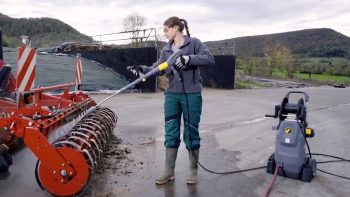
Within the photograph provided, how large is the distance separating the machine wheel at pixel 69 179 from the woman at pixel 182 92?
0.97 metres

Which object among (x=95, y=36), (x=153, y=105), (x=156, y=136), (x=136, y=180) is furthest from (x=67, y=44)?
(x=136, y=180)

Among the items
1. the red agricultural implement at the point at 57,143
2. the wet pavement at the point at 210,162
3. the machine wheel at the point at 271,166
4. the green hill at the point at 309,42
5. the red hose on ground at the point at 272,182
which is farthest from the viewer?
the green hill at the point at 309,42

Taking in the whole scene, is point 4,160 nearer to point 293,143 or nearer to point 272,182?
point 272,182

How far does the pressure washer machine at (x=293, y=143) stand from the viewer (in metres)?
4.63

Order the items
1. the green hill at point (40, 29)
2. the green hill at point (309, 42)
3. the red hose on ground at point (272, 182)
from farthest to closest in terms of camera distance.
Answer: the green hill at point (309, 42)
the green hill at point (40, 29)
the red hose on ground at point (272, 182)

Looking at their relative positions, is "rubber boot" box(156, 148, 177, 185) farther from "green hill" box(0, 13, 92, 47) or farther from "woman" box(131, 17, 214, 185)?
"green hill" box(0, 13, 92, 47)

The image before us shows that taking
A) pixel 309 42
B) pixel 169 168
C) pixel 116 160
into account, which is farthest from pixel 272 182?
pixel 309 42

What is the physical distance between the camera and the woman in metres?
4.51

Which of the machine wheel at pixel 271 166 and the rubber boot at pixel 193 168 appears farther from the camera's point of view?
the machine wheel at pixel 271 166

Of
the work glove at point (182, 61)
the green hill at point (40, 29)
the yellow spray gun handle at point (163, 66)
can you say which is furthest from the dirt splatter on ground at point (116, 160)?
the green hill at point (40, 29)

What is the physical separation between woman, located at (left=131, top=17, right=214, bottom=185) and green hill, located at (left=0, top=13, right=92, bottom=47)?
2879 centimetres

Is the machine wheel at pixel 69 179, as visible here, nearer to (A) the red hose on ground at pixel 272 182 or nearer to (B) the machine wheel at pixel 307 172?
(A) the red hose on ground at pixel 272 182

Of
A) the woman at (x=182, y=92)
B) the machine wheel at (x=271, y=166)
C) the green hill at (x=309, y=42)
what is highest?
the green hill at (x=309, y=42)

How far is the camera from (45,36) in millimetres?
35469
